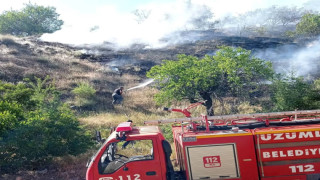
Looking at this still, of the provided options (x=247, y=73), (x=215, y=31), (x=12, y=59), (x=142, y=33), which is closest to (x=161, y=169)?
(x=247, y=73)

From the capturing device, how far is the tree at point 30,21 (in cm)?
4344

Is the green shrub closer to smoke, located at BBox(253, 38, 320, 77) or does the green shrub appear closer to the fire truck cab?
the fire truck cab

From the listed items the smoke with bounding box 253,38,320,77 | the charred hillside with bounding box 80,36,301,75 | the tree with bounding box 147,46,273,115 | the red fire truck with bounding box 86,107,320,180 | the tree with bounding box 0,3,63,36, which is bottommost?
the red fire truck with bounding box 86,107,320,180

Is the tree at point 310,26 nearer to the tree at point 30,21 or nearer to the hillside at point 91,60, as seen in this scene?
the hillside at point 91,60

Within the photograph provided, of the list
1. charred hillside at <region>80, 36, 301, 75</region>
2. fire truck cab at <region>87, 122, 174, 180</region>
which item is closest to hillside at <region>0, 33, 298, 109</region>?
charred hillside at <region>80, 36, 301, 75</region>

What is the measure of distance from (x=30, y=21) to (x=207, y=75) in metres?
41.2

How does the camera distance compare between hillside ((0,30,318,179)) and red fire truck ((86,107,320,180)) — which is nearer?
red fire truck ((86,107,320,180))

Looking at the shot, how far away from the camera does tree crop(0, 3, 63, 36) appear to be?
4344cm

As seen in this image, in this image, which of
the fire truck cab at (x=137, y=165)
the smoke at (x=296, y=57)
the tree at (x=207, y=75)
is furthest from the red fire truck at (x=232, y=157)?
the smoke at (x=296, y=57)

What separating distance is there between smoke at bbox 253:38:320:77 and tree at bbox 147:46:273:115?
11260 millimetres

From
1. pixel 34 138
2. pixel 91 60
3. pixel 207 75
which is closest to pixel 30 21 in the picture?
pixel 91 60

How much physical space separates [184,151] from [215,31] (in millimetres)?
42442

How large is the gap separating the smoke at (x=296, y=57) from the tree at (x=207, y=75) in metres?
11.3

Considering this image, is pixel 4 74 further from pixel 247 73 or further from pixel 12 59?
pixel 247 73
